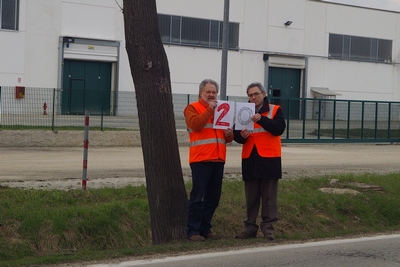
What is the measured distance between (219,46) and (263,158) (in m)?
37.0

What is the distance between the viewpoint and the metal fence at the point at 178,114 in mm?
24016

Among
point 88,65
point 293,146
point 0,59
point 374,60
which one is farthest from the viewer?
point 374,60

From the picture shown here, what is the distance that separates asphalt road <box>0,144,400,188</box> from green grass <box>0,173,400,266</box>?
5.77 ft

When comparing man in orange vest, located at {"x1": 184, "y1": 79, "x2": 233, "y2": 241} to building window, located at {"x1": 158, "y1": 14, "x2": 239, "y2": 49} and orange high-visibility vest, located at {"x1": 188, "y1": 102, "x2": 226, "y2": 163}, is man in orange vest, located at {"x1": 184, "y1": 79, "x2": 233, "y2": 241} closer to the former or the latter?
orange high-visibility vest, located at {"x1": 188, "y1": 102, "x2": 226, "y2": 163}

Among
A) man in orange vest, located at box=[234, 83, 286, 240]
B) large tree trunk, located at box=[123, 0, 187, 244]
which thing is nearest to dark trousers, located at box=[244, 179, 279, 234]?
man in orange vest, located at box=[234, 83, 286, 240]

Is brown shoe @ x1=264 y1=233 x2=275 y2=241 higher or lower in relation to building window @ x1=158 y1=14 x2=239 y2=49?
lower

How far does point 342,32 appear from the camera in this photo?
51469 mm

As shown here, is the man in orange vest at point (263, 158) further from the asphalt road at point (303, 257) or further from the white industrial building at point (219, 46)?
the white industrial building at point (219, 46)

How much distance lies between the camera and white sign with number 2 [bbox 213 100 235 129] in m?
9.21

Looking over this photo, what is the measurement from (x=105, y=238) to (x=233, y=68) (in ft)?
120

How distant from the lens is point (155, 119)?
9305mm

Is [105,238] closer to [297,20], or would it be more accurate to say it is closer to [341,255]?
[341,255]

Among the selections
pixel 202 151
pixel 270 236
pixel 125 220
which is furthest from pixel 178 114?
pixel 202 151

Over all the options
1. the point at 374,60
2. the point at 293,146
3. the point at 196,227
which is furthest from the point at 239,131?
the point at 374,60
